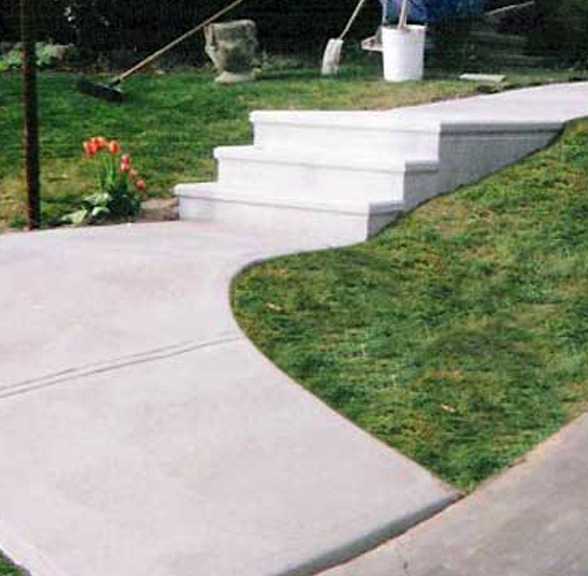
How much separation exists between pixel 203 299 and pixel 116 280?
36 centimetres

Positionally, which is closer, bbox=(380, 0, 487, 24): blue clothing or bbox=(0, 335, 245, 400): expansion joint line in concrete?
bbox=(0, 335, 245, 400): expansion joint line in concrete

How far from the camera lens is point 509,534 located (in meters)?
3.30

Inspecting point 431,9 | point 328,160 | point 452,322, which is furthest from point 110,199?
point 431,9

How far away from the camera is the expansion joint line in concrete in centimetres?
385

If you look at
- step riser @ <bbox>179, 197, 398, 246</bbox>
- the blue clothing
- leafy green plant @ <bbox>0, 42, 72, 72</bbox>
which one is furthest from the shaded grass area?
leafy green plant @ <bbox>0, 42, 72, 72</bbox>

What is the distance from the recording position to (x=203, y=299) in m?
4.60

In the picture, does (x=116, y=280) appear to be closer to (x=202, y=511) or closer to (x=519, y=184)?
(x=202, y=511)

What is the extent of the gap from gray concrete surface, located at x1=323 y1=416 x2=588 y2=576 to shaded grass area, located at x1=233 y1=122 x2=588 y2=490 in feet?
0.41

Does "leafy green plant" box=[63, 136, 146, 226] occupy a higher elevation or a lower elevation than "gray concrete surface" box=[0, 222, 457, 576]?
higher

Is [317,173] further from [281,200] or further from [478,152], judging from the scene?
[478,152]

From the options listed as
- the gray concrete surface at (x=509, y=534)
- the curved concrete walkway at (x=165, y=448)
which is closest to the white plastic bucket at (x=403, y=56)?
the curved concrete walkway at (x=165, y=448)

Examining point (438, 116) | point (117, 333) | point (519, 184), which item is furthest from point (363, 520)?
point (438, 116)

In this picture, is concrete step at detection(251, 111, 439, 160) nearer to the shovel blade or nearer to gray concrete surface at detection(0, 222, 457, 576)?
gray concrete surface at detection(0, 222, 457, 576)

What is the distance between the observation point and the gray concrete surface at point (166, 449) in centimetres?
312
